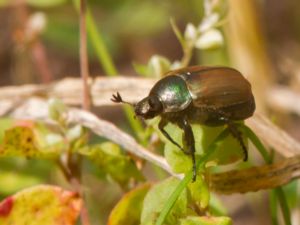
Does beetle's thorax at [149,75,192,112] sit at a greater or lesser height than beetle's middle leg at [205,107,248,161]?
greater

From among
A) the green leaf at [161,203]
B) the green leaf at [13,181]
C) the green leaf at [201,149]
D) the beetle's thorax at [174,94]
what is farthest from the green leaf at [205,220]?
the green leaf at [13,181]

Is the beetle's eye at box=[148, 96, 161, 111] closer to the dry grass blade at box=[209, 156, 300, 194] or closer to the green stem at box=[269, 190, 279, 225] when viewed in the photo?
the dry grass blade at box=[209, 156, 300, 194]

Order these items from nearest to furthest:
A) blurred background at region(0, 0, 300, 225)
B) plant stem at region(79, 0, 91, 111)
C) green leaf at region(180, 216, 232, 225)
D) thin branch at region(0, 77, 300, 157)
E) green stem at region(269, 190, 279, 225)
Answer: green leaf at region(180, 216, 232, 225)
green stem at region(269, 190, 279, 225)
thin branch at region(0, 77, 300, 157)
plant stem at region(79, 0, 91, 111)
blurred background at region(0, 0, 300, 225)

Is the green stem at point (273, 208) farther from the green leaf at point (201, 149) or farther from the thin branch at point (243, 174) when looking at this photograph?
the green leaf at point (201, 149)

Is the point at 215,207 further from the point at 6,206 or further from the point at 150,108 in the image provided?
the point at 6,206

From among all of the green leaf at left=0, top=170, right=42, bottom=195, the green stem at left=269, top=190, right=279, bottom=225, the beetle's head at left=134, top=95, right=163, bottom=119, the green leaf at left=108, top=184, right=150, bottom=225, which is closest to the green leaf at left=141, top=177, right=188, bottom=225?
the green leaf at left=108, top=184, right=150, bottom=225

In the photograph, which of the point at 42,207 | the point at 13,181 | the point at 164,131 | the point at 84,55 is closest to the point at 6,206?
the point at 42,207
